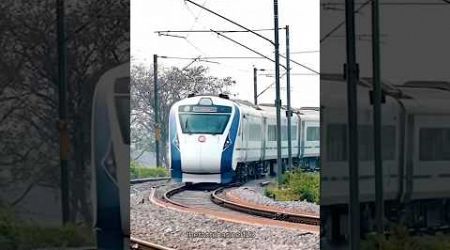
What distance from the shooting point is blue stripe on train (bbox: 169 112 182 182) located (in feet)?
31.8

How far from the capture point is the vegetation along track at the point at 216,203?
311 inches

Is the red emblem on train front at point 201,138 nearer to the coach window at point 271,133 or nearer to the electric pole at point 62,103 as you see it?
the coach window at point 271,133

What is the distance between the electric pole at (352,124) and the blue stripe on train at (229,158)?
472 centimetres

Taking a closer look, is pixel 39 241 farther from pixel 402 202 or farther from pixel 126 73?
pixel 402 202

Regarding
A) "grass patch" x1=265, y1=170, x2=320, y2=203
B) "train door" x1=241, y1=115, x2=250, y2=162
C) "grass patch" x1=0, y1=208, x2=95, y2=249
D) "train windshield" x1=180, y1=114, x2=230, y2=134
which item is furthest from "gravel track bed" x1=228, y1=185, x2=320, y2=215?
"grass patch" x1=0, y1=208, x2=95, y2=249

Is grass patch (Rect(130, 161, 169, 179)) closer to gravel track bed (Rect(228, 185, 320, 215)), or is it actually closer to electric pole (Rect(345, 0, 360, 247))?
gravel track bed (Rect(228, 185, 320, 215))

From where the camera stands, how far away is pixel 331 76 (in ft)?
16.0

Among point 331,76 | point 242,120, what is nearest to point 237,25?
point 331,76

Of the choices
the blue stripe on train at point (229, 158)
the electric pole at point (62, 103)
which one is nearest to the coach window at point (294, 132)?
the blue stripe on train at point (229, 158)

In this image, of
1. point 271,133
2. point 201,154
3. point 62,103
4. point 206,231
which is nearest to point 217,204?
point 201,154

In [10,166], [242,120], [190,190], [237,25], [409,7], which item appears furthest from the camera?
[242,120]

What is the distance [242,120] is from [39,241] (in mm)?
6909

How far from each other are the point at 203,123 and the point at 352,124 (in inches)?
249

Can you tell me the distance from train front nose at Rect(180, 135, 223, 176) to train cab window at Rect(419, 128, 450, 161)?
15.3ft
